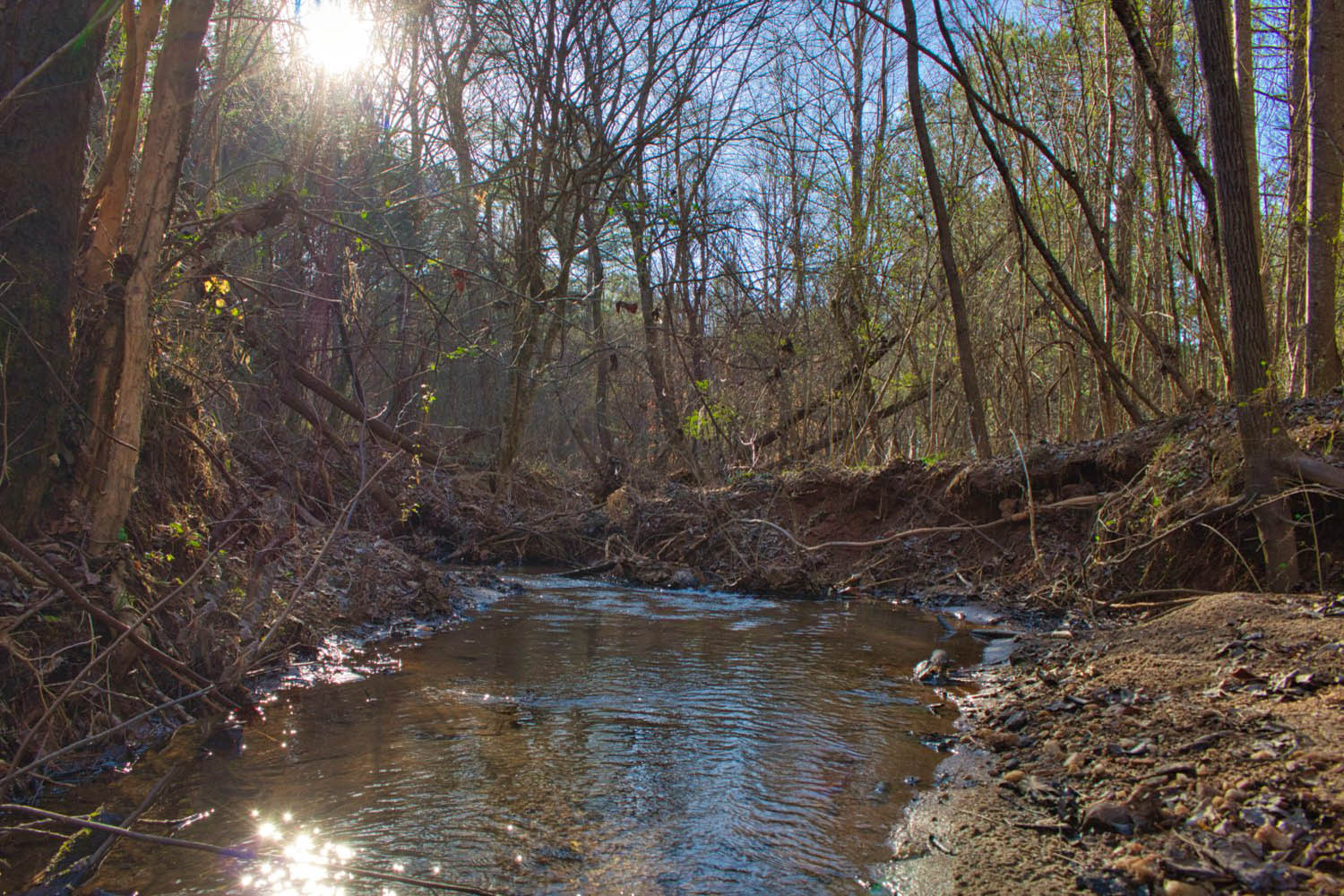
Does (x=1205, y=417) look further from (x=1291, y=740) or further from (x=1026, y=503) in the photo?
(x=1291, y=740)

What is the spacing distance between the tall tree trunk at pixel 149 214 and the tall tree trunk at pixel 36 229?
273 millimetres

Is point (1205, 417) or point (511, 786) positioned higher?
point (1205, 417)

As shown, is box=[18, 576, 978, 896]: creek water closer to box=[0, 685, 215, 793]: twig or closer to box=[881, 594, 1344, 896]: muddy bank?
box=[881, 594, 1344, 896]: muddy bank

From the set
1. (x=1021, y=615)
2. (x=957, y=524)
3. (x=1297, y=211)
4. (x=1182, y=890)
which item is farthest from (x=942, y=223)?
(x=1182, y=890)

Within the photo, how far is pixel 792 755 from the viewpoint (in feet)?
12.7

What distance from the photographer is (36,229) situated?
4168 millimetres

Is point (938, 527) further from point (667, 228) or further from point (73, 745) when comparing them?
point (73, 745)

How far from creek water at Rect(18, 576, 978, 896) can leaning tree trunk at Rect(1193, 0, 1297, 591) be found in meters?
2.11

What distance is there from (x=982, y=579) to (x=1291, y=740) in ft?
19.7

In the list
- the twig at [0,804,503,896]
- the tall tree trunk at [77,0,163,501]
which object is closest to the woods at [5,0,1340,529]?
the tall tree trunk at [77,0,163,501]

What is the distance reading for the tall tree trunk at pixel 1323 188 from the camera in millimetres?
6887

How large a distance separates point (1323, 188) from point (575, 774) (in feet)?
25.3

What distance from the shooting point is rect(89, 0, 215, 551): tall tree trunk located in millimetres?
4453

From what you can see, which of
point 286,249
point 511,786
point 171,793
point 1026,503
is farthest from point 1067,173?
point 286,249
